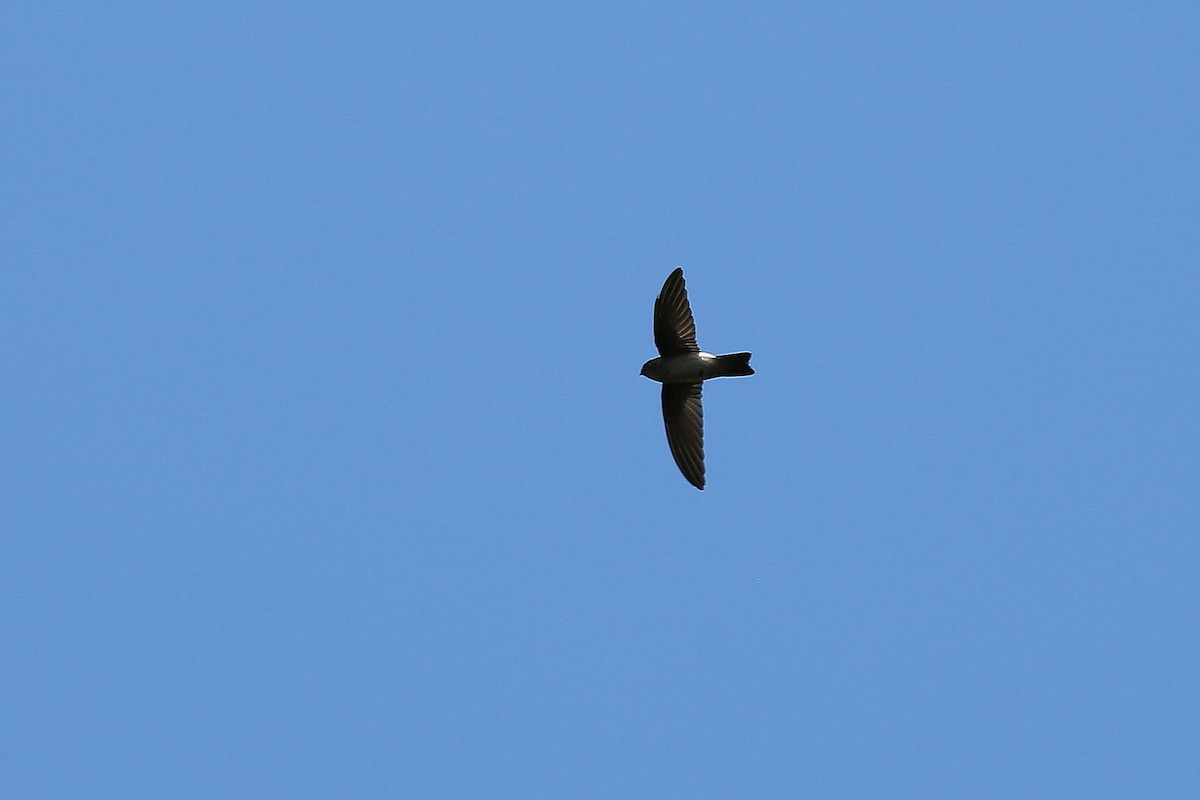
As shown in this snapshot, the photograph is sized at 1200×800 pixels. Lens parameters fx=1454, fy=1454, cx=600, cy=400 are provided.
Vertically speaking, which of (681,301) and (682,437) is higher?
(681,301)

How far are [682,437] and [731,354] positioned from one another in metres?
1.12

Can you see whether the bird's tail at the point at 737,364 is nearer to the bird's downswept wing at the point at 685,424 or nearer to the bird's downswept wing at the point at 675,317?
the bird's downswept wing at the point at 675,317

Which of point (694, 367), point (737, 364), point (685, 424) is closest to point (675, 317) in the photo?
point (694, 367)

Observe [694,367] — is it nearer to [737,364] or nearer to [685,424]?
[737,364]

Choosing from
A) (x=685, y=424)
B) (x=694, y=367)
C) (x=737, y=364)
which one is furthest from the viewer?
(x=685, y=424)

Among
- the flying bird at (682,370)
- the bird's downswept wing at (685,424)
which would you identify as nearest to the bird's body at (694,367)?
the flying bird at (682,370)

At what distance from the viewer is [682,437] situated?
13453 millimetres

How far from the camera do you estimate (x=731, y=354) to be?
12.7m

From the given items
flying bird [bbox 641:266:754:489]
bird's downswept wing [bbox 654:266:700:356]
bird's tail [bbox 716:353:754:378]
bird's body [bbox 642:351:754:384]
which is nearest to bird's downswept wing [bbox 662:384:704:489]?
flying bird [bbox 641:266:754:489]

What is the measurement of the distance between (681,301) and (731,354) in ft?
2.25

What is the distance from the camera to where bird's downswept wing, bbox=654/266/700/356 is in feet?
42.4

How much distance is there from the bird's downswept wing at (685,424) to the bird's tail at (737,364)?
74cm

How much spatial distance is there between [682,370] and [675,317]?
477mm

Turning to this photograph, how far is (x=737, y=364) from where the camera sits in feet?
41.5
